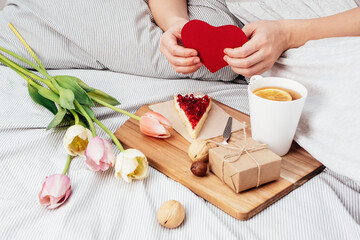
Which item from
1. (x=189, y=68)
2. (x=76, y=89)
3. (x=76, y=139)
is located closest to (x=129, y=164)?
(x=76, y=139)

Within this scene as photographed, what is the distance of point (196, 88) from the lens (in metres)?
1.21

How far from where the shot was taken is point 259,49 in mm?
948

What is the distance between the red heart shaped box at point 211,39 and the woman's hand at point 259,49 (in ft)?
0.07

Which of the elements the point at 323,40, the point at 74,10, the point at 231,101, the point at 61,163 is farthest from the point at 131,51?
the point at 323,40

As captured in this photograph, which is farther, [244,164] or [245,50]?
[245,50]

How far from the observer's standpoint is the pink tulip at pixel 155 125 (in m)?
0.93

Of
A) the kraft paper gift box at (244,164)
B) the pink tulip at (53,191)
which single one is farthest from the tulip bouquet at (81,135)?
the kraft paper gift box at (244,164)

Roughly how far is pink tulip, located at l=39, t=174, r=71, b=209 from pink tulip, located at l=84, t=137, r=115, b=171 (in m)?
0.07

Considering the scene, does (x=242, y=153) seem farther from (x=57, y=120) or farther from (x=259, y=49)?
(x=57, y=120)

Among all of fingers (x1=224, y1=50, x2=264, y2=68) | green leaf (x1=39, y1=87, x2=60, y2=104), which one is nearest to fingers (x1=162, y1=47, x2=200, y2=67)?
fingers (x1=224, y1=50, x2=264, y2=68)

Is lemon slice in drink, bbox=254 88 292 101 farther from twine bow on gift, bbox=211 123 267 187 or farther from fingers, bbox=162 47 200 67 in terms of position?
fingers, bbox=162 47 200 67

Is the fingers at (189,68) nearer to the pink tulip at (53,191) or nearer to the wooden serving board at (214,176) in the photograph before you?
the wooden serving board at (214,176)

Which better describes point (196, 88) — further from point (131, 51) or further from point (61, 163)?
point (61, 163)

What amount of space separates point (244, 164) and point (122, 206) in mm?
258
